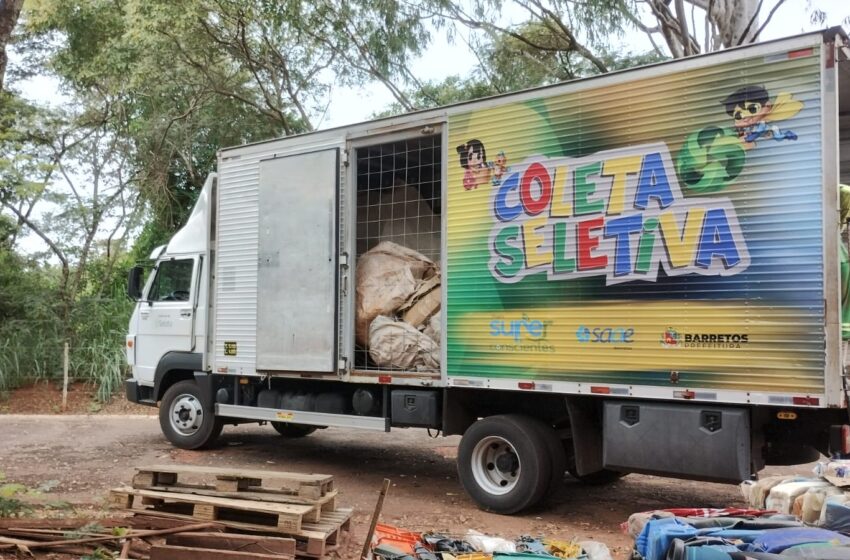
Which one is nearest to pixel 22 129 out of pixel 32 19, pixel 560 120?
pixel 32 19

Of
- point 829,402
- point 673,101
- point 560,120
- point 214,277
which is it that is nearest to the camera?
point 829,402

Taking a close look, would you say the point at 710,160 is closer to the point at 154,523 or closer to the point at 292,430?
the point at 154,523

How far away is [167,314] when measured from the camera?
31.3ft

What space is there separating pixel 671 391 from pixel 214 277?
562 cm

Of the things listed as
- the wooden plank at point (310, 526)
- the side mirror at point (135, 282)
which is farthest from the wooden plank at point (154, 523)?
the side mirror at point (135, 282)

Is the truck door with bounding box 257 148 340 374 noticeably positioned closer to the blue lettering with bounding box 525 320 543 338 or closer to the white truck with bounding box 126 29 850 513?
the white truck with bounding box 126 29 850 513

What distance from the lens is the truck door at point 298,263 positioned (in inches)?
304

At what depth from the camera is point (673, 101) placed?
5750 millimetres

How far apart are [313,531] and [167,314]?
5366 millimetres

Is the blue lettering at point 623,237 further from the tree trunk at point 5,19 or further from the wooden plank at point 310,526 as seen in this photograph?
the tree trunk at point 5,19

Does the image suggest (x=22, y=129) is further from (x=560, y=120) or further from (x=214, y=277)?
(x=560, y=120)

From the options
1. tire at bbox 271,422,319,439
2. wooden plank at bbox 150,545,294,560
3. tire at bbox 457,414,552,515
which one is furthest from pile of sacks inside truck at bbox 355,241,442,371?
wooden plank at bbox 150,545,294,560

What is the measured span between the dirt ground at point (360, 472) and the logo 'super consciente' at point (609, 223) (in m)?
2.12

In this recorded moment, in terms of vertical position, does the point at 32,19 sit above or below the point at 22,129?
above
